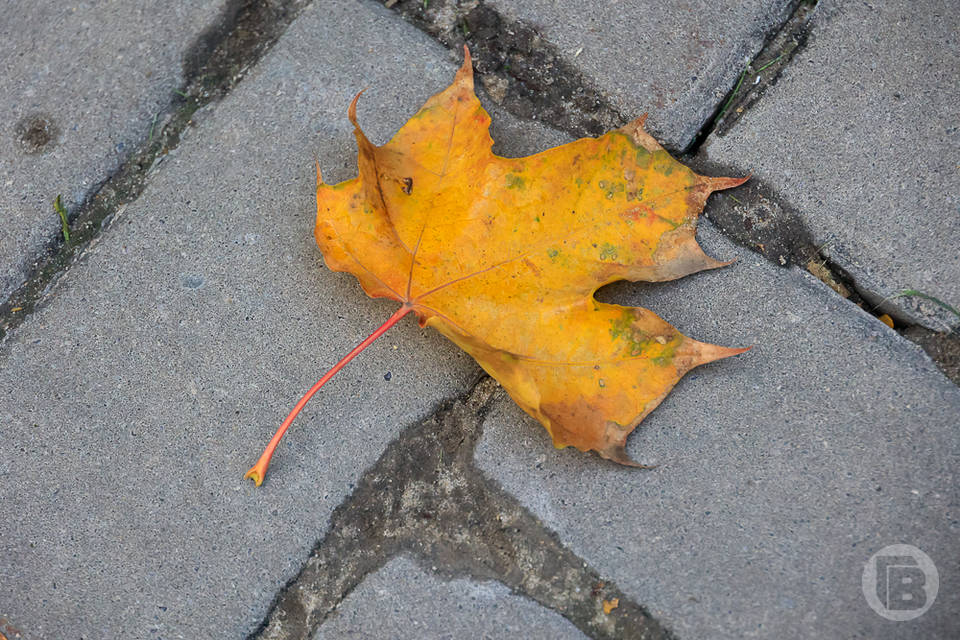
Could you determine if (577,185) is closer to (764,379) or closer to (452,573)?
(764,379)

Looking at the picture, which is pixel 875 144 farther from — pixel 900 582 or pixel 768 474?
pixel 900 582

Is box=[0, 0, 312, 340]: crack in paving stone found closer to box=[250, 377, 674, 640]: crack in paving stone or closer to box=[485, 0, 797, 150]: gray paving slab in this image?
box=[485, 0, 797, 150]: gray paving slab

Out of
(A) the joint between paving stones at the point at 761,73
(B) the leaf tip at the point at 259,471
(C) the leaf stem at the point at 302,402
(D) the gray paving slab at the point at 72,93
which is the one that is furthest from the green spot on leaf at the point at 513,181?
(D) the gray paving slab at the point at 72,93

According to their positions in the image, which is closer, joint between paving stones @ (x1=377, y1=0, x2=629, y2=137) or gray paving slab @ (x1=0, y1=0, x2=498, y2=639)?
gray paving slab @ (x1=0, y1=0, x2=498, y2=639)


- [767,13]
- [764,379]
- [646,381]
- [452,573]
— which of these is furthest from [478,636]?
[767,13]

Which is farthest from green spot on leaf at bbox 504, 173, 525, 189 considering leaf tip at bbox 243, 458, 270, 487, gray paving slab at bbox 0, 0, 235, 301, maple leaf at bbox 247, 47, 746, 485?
gray paving slab at bbox 0, 0, 235, 301

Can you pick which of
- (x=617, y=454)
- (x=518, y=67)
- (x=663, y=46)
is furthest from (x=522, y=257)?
(x=663, y=46)
